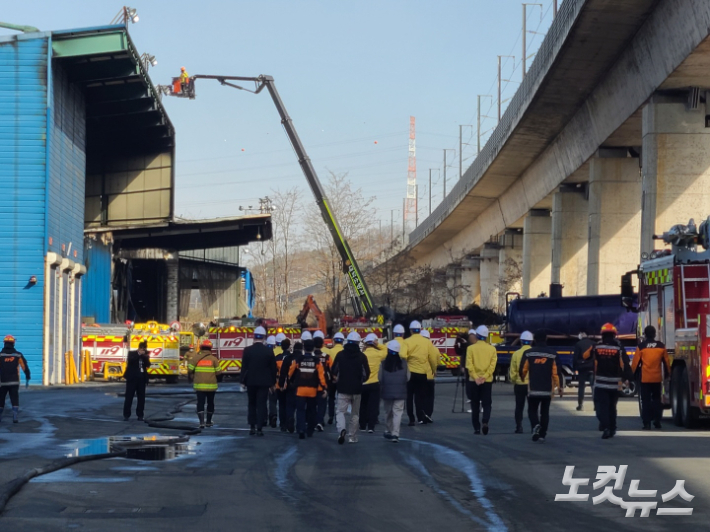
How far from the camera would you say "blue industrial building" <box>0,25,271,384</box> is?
37719mm

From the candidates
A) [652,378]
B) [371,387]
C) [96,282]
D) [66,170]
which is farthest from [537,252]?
[371,387]

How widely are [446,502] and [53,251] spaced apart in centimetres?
3105

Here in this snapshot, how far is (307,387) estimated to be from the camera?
740 inches

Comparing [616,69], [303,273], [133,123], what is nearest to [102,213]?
[133,123]

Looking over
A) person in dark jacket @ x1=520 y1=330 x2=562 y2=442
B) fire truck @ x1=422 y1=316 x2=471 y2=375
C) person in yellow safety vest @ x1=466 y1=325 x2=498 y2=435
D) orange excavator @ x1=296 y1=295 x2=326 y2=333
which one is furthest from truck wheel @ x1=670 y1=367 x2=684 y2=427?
orange excavator @ x1=296 y1=295 x2=326 y2=333

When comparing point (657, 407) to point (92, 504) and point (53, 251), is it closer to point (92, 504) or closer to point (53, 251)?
point (92, 504)

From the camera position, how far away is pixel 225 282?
75.1m

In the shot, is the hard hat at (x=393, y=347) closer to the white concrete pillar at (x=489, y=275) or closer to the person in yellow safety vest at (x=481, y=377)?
the person in yellow safety vest at (x=481, y=377)

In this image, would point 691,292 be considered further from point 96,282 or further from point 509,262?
point 509,262

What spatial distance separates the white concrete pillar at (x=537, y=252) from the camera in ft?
189

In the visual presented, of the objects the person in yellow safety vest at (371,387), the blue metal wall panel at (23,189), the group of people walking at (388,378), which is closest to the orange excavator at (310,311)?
the blue metal wall panel at (23,189)

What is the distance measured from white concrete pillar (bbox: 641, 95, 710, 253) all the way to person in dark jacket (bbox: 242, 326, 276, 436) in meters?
16.0

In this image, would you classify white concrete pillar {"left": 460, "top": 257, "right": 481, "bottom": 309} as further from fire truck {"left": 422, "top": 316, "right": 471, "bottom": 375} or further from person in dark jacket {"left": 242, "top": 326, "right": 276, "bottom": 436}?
person in dark jacket {"left": 242, "top": 326, "right": 276, "bottom": 436}

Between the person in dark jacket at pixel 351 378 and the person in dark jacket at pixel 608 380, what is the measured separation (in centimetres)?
398
